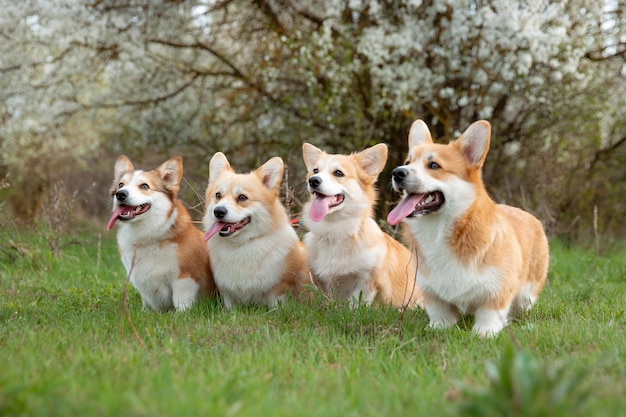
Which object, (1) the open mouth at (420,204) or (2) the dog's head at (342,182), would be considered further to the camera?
(2) the dog's head at (342,182)

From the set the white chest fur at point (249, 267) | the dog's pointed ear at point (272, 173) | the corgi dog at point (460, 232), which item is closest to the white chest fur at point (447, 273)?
the corgi dog at point (460, 232)

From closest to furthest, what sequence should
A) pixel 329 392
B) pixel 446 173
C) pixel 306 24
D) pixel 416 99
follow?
pixel 329 392
pixel 446 173
pixel 416 99
pixel 306 24

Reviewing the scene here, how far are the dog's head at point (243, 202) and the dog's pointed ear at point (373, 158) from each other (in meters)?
0.67

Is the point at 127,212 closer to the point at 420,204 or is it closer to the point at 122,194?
the point at 122,194

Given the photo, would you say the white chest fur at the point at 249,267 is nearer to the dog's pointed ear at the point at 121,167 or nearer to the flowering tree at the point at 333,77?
the dog's pointed ear at the point at 121,167

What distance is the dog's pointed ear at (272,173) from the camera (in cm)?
513

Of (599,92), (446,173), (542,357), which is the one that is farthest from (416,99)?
(542,357)

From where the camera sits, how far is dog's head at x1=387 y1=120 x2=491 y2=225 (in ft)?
12.9

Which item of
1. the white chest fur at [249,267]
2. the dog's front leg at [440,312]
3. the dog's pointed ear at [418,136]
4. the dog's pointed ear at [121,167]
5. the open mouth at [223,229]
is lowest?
the dog's front leg at [440,312]

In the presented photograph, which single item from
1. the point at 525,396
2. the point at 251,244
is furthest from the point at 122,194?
the point at 525,396

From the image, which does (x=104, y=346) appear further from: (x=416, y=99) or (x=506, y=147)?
(x=506, y=147)

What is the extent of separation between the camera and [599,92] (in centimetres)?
1016

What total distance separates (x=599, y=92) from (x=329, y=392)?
8999mm

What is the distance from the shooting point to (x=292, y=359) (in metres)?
3.34
